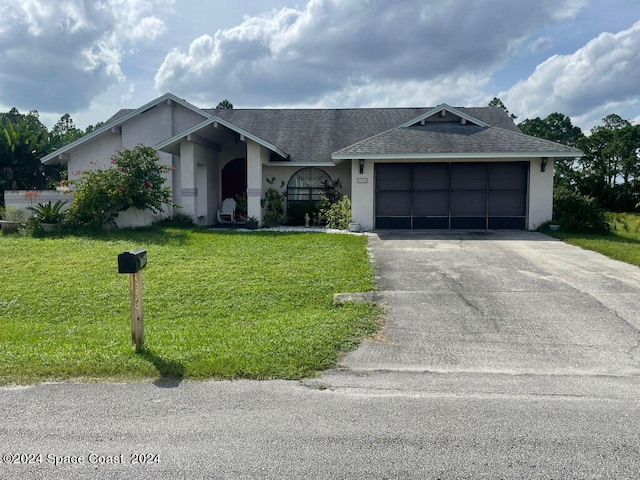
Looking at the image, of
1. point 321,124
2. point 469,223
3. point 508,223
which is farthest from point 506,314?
point 321,124

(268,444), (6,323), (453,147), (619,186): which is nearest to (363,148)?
(453,147)

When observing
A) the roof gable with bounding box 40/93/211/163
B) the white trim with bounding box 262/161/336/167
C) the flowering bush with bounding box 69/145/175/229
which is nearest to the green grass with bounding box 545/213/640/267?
the white trim with bounding box 262/161/336/167

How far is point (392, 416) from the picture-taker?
384 centimetres

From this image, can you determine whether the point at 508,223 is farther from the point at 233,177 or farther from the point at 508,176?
the point at 233,177

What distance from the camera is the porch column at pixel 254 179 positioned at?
55.7 feet

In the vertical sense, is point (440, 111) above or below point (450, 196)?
above

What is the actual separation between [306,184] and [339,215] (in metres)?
2.68

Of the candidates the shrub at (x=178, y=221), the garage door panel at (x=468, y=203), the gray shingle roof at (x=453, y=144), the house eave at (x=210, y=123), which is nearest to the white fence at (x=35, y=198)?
the shrub at (x=178, y=221)

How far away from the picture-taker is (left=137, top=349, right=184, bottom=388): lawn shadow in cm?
454

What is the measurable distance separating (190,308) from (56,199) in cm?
1024

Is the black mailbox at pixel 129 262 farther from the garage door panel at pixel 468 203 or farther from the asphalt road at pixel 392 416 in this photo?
the garage door panel at pixel 468 203

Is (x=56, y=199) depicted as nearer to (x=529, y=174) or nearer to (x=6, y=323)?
(x=6, y=323)

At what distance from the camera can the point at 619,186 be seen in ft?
106

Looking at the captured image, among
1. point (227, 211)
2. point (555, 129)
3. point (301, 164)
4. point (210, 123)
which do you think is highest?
point (555, 129)
